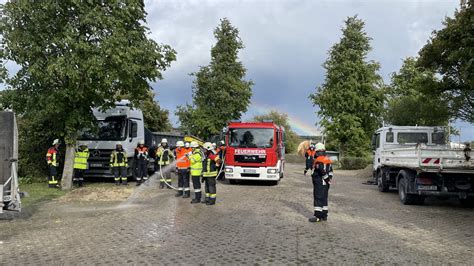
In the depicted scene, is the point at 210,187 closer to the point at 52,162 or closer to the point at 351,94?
the point at 52,162

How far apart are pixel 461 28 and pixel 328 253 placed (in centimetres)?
1039

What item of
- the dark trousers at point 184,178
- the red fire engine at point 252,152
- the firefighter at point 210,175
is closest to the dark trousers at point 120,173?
the dark trousers at point 184,178

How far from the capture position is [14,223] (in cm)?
897

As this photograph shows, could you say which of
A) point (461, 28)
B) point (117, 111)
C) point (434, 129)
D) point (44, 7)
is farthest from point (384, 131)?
point (44, 7)

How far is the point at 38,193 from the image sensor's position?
13547 mm

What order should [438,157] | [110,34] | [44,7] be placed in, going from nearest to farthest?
[438,157]
[44,7]
[110,34]

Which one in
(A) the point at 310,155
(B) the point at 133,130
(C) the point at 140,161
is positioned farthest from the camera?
(A) the point at 310,155

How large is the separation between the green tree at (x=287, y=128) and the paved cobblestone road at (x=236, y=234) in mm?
45642

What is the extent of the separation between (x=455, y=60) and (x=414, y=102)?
421 inches

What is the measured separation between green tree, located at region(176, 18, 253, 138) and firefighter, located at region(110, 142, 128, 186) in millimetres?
16116

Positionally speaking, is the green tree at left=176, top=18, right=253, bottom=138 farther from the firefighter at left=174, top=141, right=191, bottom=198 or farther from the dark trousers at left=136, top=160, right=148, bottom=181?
the firefighter at left=174, top=141, right=191, bottom=198

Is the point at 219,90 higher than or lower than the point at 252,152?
higher

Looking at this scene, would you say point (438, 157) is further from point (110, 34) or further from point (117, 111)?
point (117, 111)

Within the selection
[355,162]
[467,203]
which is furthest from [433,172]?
[355,162]
